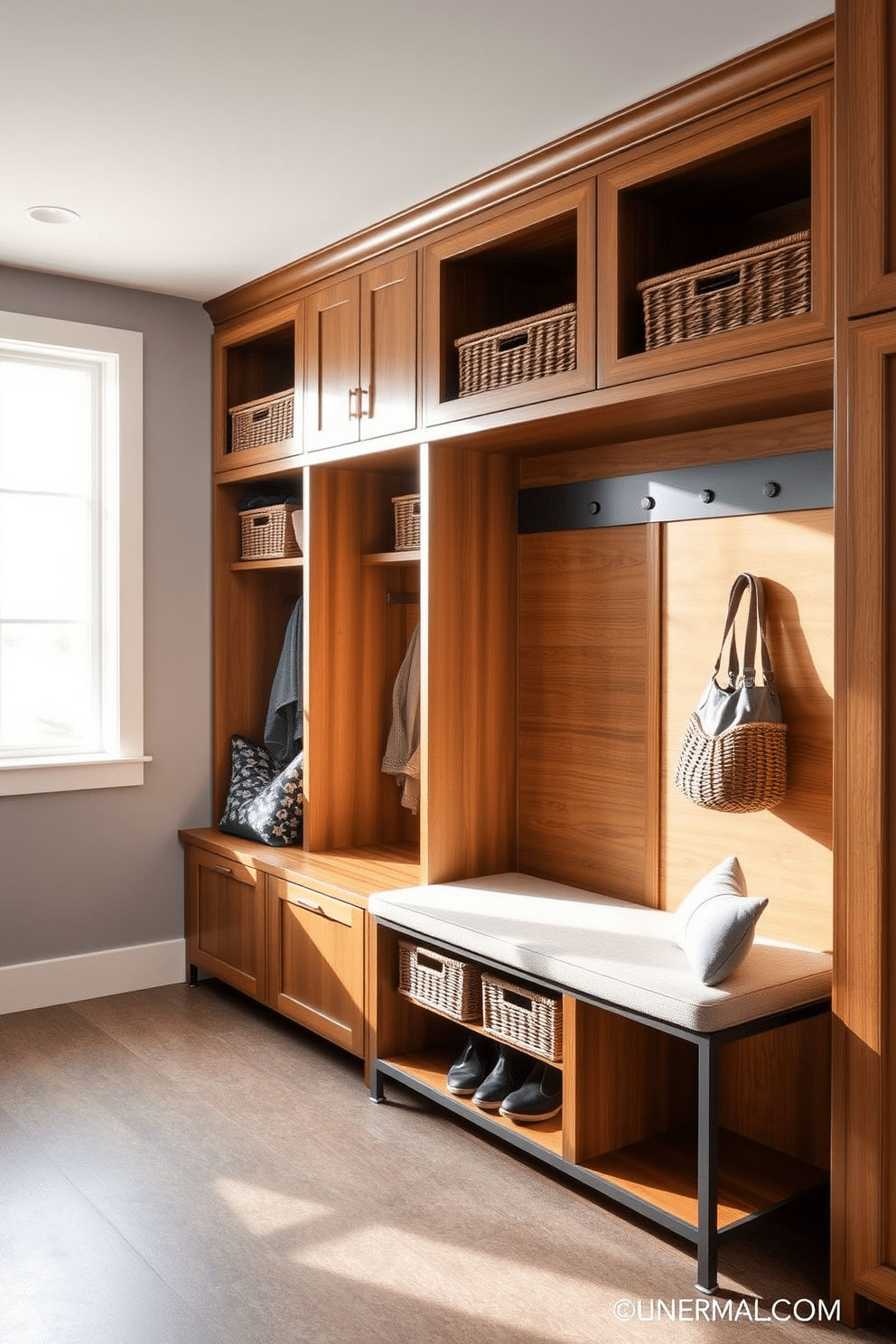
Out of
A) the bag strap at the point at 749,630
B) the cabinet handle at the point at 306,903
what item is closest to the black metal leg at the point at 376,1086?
the cabinet handle at the point at 306,903

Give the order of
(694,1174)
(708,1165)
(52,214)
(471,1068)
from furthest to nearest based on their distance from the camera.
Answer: (52,214) → (471,1068) → (694,1174) → (708,1165)

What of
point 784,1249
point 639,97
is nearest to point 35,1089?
point 784,1249

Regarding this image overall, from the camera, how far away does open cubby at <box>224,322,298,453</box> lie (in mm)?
4281

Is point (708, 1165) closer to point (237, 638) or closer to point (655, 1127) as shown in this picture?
point (655, 1127)

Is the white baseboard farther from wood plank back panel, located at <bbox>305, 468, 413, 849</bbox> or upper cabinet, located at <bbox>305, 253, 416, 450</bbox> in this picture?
upper cabinet, located at <bbox>305, 253, 416, 450</bbox>

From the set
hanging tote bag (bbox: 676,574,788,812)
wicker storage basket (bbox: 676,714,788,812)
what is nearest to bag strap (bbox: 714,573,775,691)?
hanging tote bag (bbox: 676,574,788,812)

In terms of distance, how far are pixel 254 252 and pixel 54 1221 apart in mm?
2825

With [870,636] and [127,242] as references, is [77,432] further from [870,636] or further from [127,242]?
[870,636]

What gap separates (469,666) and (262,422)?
131 cm

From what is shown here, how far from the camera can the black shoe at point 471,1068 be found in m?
2.96

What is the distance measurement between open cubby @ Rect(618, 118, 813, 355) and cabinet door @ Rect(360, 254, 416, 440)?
2.61 ft

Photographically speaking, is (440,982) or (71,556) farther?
(71,556)

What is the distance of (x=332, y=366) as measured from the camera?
3.61m

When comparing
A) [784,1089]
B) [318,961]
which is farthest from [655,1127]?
[318,961]
